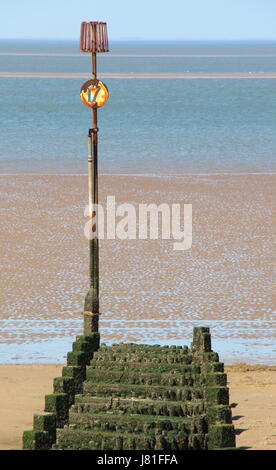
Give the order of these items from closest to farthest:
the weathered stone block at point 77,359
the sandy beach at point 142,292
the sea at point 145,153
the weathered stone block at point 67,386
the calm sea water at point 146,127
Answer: the weathered stone block at point 67,386 → the weathered stone block at point 77,359 → the sandy beach at point 142,292 → the sea at point 145,153 → the calm sea water at point 146,127

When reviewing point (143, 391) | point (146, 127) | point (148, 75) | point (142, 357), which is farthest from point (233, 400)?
point (148, 75)

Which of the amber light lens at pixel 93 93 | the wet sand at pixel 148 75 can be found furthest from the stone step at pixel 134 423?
the wet sand at pixel 148 75

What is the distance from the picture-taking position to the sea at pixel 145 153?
2114 centimetres

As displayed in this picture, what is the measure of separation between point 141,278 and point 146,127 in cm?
4569

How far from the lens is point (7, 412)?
15219 millimetres

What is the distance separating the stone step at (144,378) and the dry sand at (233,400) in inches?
41.8

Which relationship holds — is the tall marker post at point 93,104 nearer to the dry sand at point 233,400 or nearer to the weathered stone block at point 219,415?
the dry sand at point 233,400

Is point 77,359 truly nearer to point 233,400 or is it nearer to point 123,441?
point 123,441

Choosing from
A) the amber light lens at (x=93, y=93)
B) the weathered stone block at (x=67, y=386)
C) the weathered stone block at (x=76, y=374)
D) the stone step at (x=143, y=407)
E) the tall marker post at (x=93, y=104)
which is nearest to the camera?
the stone step at (x=143, y=407)

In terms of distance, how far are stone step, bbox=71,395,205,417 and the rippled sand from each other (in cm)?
748

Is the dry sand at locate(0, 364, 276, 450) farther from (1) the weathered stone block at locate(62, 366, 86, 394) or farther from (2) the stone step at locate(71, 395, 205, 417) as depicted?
(2) the stone step at locate(71, 395, 205, 417)

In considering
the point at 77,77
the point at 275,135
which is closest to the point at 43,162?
the point at 275,135
